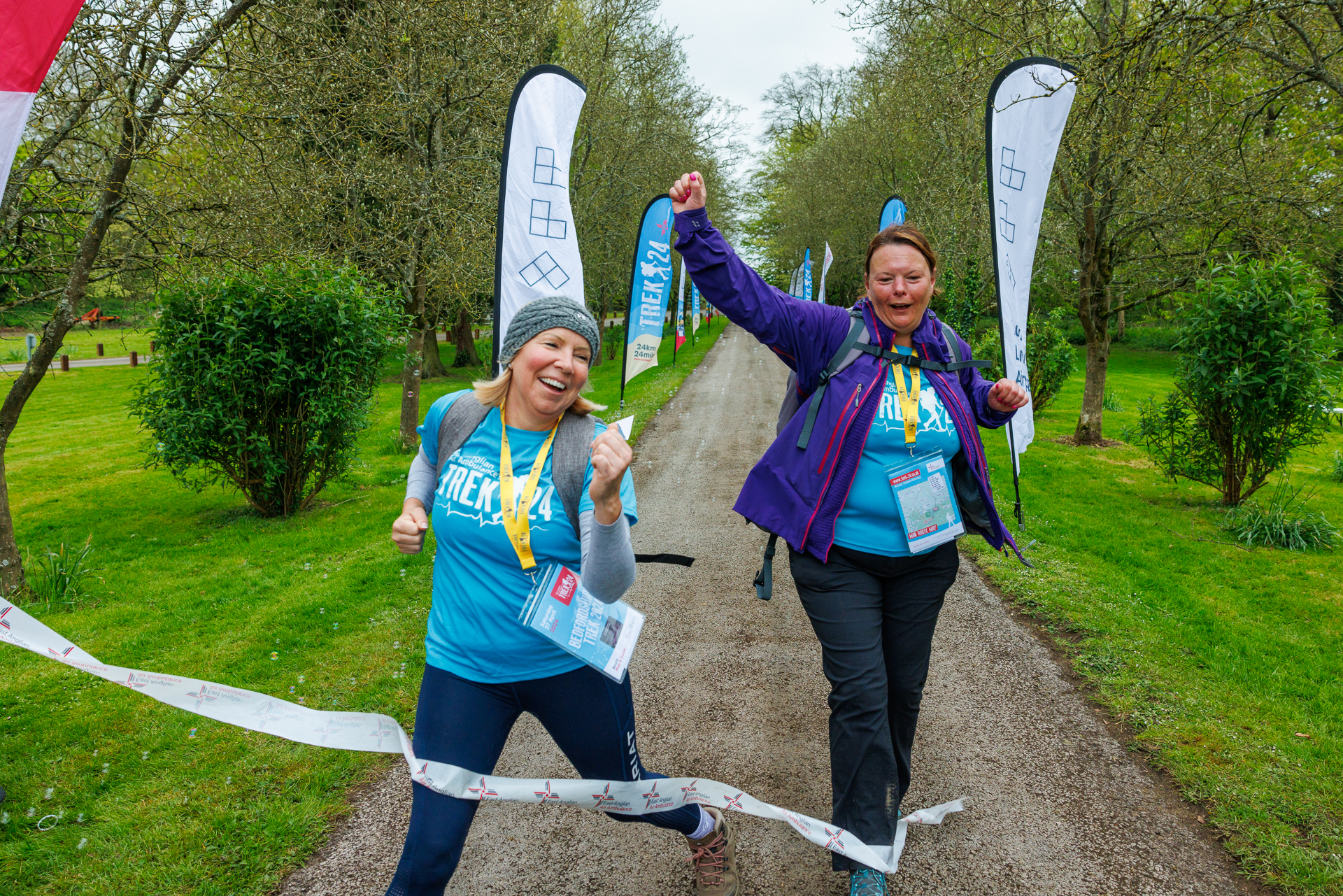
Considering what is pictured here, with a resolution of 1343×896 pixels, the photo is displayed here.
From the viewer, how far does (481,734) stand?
216 cm

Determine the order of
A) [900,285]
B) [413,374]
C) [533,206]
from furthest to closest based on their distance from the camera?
[413,374], [533,206], [900,285]

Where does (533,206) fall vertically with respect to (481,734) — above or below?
above

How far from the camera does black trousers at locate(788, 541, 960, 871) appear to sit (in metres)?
2.60

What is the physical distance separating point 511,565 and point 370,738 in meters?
0.85

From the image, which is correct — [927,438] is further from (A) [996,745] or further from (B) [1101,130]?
(B) [1101,130]

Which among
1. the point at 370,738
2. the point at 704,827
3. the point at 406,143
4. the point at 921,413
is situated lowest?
the point at 704,827

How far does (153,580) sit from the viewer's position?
6.68 m

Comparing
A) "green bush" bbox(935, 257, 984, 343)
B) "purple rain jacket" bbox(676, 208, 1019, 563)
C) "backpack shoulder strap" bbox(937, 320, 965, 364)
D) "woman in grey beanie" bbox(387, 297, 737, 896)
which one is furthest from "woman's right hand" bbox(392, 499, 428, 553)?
"green bush" bbox(935, 257, 984, 343)

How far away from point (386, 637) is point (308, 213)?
7136 millimetres

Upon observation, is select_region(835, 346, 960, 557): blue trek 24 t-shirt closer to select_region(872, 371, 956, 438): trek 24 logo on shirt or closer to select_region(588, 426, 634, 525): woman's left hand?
select_region(872, 371, 956, 438): trek 24 logo on shirt

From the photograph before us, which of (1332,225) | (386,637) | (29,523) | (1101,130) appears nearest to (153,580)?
(386,637)

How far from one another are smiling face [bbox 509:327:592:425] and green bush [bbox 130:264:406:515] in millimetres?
6301

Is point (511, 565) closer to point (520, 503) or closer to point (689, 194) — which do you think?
point (520, 503)

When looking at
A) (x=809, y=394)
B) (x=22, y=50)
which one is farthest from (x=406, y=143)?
(x=809, y=394)
